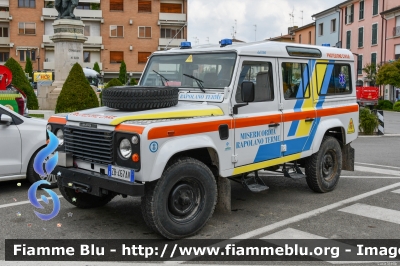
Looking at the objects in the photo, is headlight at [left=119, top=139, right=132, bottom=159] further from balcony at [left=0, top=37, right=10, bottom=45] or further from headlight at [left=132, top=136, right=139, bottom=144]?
balcony at [left=0, top=37, right=10, bottom=45]

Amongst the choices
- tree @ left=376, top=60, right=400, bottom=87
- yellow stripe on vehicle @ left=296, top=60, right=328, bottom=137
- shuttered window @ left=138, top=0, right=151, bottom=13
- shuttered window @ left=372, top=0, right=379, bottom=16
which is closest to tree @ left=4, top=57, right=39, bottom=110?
yellow stripe on vehicle @ left=296, top=60, right=328, bottom=137

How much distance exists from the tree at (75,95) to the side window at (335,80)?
31.5 ft

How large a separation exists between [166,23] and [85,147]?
54188 mm

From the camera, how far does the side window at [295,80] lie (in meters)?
6.91

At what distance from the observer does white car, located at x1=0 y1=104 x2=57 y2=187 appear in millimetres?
7520

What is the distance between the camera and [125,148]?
5133 mm

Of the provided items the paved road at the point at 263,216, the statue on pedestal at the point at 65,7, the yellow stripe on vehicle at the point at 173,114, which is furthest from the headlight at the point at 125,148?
the statue on pedestal at the point at 65,7

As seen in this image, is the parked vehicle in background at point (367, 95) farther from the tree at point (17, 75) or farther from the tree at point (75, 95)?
the tree at point (75, 95)

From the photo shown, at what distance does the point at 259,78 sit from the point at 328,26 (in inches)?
2233

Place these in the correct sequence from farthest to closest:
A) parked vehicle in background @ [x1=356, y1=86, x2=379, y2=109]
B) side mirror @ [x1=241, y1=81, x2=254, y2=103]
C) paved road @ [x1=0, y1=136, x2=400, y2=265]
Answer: parked vehicle in background @ [x1=356, y1=86, x2=379, y2=109], side mirror @ [x1=241, y1=81, x2=254, y2=103], paved road @ [x1=0, y1=136, x2=400, y2=265]

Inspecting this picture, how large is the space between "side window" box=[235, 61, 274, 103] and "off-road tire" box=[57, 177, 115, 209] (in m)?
2.31

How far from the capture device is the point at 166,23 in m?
58.1

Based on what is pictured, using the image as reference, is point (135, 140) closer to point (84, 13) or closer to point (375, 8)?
point (375, 8)

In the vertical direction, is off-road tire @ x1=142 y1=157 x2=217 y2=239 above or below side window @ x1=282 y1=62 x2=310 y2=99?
below
